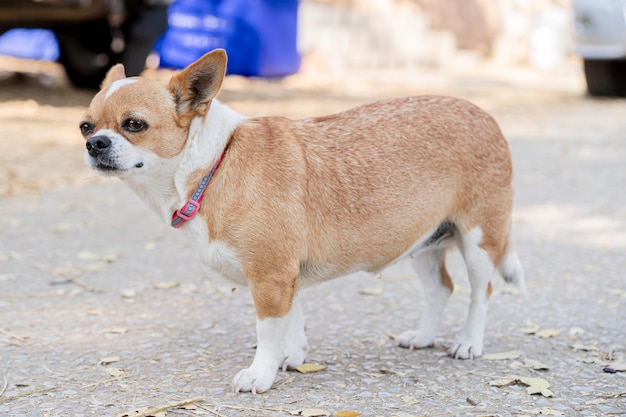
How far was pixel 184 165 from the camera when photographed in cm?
366

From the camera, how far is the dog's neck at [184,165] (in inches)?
144

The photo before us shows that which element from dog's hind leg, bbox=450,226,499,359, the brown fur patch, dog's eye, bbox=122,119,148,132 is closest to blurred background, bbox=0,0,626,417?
dog's hind leg, bbox=450,226,499,359

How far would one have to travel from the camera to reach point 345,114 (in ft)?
13.6

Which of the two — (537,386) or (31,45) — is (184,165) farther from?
(31,45)

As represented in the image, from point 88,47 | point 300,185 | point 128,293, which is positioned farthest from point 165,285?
point 88,47

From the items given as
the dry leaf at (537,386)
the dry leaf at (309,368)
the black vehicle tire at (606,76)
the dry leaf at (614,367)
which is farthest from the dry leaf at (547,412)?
Answer: the black vehicle tire at (606,76)

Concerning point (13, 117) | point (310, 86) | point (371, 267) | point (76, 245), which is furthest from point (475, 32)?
point (371, 267)

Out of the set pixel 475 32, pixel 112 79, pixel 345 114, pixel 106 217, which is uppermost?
pixel 112 79

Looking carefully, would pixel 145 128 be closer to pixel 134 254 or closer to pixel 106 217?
pixel 134 254

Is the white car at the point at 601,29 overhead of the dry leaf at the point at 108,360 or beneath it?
beneath

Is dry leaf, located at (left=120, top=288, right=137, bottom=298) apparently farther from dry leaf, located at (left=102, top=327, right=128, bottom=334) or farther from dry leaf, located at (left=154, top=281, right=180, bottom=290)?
dry leaf, located at (left=102, top=327, right=128, bottom=334)

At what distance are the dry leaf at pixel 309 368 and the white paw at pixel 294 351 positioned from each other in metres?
0.02

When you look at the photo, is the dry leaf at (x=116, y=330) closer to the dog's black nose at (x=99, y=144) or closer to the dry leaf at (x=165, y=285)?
the dry leaf at (x=165, y=285)

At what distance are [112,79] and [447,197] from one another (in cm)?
162
